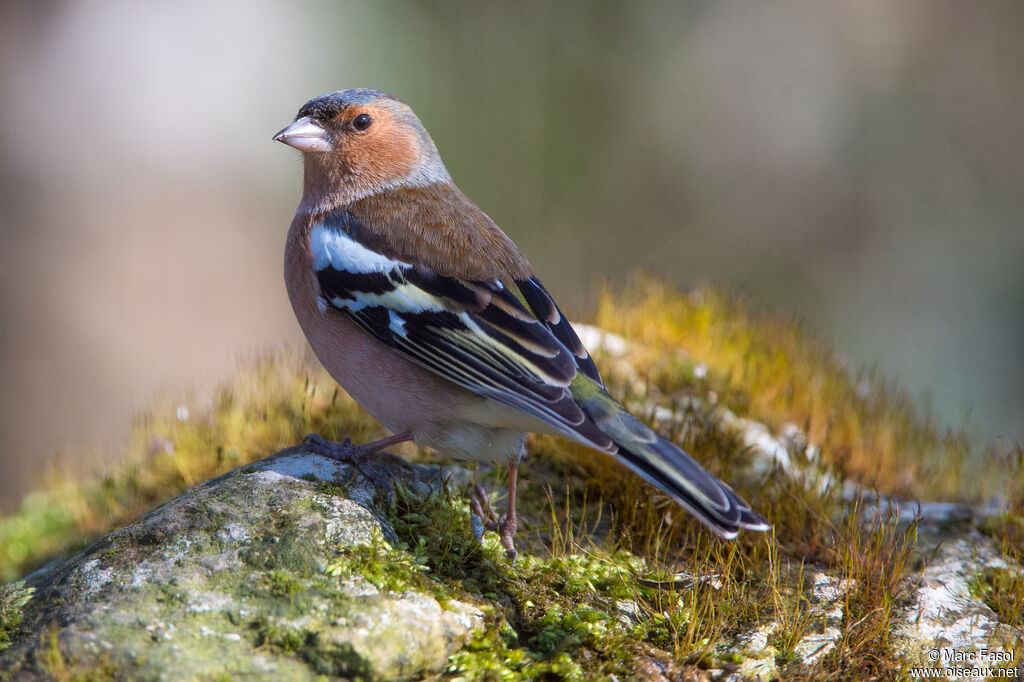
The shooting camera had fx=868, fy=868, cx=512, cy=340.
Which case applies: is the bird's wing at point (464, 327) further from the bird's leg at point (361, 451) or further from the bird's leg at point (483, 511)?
the bird's leg at point (483, 511)

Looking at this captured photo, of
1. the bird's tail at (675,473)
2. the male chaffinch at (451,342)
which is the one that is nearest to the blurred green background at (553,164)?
the male chaffinch at (451,342)

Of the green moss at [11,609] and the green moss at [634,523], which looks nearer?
the green moss at [11,609]

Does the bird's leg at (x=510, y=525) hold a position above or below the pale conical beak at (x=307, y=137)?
below

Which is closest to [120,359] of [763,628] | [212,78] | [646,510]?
[212,78]

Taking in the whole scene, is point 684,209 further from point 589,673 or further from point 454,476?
point 589,673

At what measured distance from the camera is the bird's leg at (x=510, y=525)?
346 cm

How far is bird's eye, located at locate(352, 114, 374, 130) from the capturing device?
423cm

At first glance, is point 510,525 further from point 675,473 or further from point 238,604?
point 238,604

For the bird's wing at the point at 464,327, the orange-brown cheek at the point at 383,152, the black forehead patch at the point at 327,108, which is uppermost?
the black forehead patch at the point at 327,108

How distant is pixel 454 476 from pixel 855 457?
2315 millimetres

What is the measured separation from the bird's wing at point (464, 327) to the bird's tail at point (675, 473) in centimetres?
9

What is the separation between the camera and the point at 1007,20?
1184cm

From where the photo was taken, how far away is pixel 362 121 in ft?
13.9

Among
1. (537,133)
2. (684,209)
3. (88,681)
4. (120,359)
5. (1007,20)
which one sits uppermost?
(1007,20)
